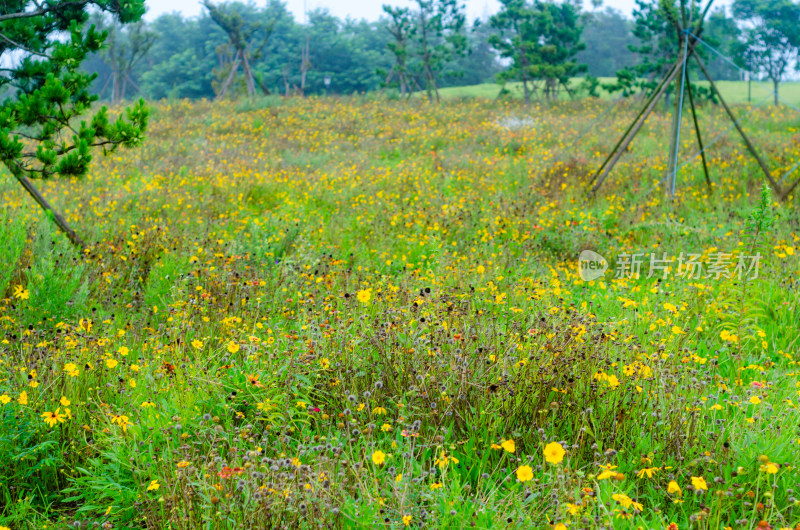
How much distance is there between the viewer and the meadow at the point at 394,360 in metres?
2.14

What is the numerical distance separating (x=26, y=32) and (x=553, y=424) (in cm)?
570

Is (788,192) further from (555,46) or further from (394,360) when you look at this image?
(555,46)

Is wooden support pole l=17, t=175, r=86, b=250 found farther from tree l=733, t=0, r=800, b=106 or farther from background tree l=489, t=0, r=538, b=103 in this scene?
tree l=733, t=0, r=800, b=106

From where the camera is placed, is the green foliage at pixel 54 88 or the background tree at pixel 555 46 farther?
the background tree at pixel 555 46

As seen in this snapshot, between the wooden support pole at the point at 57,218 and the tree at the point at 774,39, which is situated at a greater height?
the tree at the point at 774,39

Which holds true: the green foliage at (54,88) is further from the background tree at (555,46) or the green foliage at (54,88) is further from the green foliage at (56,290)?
the background tree at (555,46)

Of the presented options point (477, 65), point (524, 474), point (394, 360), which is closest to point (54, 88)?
point (394, 360)

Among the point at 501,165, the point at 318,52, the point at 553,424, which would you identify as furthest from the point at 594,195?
the point at 318,52

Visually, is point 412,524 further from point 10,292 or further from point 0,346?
point 10,292

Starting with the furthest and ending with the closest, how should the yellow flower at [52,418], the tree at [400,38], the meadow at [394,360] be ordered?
the tree at [400,38]
the yellow flower at [52,418]
the meadow at [394,360]

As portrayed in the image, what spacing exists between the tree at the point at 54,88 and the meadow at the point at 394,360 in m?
0.83

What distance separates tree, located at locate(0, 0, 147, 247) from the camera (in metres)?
4.58

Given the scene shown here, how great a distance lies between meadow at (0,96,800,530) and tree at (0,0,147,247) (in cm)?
83

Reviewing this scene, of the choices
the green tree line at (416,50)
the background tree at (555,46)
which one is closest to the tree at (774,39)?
the green tree line at (416,50)
